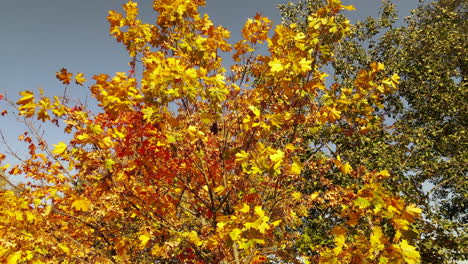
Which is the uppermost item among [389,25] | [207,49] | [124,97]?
[389,25]

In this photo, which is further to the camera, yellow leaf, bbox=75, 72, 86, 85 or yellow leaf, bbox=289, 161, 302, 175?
yellow leaf, bbox=75, 72, 86, 85

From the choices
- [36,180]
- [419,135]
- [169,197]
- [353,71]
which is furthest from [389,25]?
[36,180]

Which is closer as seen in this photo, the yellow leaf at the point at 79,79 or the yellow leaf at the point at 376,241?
the yellow leaf at the point at 376,241

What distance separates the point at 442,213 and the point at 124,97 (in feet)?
33.1

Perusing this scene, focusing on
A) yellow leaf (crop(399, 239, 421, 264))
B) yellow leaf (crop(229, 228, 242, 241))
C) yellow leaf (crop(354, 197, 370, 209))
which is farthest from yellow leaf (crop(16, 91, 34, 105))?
yellow leaf (crop(399, 239, 421, 264))

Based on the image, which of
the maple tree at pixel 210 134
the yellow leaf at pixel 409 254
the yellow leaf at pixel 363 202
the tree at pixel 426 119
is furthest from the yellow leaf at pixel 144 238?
the tree at pixel 426 119

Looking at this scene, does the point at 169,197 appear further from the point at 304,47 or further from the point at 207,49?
the point at 304,47

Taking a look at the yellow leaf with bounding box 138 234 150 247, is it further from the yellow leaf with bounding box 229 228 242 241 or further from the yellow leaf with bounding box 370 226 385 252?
the yellow leaf with bounding box 370 226 385 252

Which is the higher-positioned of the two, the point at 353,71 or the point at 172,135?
the point at 353,71

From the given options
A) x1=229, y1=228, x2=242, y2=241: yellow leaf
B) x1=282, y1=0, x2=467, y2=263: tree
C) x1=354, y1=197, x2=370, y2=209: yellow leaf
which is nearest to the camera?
x1=229, y1=228, x2=242, y2=241: yellow leaf

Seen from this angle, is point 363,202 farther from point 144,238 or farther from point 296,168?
point 144,238

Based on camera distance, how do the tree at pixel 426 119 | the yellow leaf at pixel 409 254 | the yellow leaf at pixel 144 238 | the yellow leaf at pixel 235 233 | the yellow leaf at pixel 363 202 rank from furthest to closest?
the tree at pixel 426 119 → the yellow leaf at pixel 144 238 → the yellow leaf at pixel 363 202 → the yellow leaf at pixel 235 233 → the yellow leaf at pixel 409 254

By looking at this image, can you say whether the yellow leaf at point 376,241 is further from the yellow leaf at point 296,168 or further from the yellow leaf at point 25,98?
the yellow leaf at point 25,98

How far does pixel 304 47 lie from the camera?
11.1 ft
